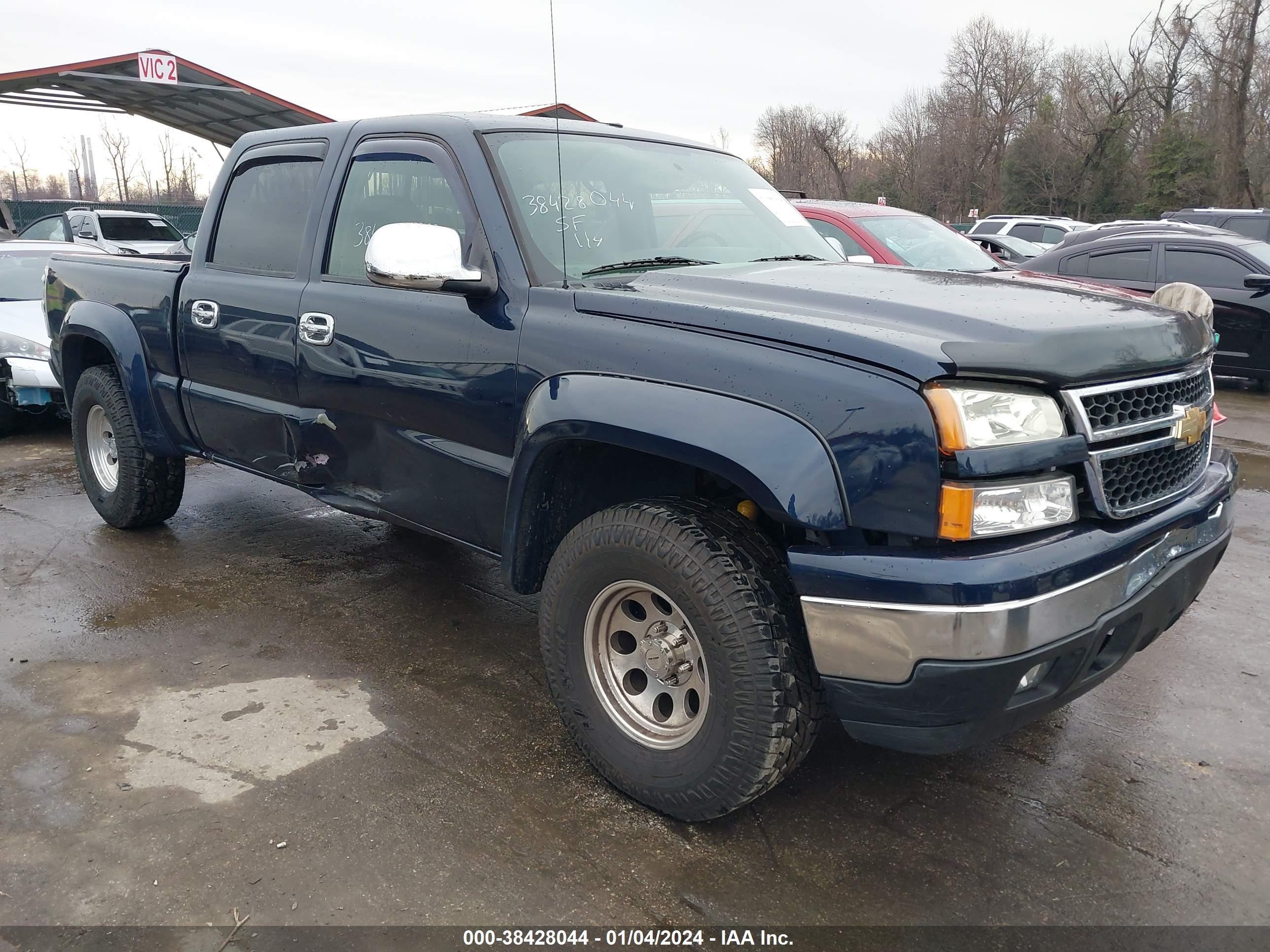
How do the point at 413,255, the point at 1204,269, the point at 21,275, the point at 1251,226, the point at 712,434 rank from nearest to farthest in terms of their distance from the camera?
the point at 712,434
the point at 413,255
the point at 21,275
the point at 1204,269
the point at 1251,226

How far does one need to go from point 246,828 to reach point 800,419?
1.83m

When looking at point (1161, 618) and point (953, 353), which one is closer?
point (953, 353)

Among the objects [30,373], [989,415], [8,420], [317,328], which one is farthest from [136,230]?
[989,415]

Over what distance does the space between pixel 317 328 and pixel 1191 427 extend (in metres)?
2.79

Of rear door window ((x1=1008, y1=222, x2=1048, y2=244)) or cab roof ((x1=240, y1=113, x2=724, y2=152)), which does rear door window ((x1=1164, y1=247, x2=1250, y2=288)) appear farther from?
rear door window ((x1=1008, y1=222, x2=1048, y2=244))

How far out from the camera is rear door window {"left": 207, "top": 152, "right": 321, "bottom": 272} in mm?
3865

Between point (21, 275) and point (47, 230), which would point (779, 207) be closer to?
point (21, 275)

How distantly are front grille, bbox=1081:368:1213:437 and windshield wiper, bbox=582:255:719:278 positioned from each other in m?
1.38

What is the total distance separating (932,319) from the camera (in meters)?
2.37

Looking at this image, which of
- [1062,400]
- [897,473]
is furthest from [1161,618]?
[897,473]

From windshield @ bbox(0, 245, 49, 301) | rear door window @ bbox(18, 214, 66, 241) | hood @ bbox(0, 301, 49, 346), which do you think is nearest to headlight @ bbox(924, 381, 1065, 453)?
hood @ bbox(0, 301, 49, 346)

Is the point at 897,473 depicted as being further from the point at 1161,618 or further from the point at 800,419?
the point at 1161,618

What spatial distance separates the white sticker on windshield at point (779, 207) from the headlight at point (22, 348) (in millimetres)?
5912

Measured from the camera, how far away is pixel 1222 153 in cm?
3136
